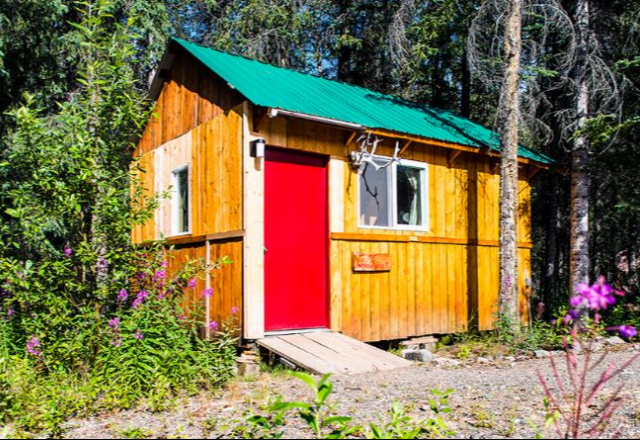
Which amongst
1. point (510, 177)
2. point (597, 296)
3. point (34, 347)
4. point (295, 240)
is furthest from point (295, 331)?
point (597, 296)

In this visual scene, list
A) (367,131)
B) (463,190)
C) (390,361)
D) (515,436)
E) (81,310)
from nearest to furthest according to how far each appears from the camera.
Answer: (515,436)
(81,310)
(390,361)
(367,131)
(463,190)

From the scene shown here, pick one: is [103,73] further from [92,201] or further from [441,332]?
[441,332]

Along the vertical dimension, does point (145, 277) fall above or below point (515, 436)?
above

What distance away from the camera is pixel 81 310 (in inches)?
235

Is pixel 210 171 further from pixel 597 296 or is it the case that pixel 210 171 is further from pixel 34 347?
pixel 597 296

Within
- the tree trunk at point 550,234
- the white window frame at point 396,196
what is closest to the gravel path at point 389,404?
the white window frame at point 396,196

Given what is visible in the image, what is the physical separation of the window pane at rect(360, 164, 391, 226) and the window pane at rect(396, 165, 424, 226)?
30cm

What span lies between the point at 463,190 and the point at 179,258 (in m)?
4.86

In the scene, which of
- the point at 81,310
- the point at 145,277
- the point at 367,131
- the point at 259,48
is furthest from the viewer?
the point at 259,48

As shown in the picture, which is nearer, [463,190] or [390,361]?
[390,361]

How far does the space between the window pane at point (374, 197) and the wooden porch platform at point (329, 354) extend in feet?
6.32

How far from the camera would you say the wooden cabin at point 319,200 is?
8125 mm

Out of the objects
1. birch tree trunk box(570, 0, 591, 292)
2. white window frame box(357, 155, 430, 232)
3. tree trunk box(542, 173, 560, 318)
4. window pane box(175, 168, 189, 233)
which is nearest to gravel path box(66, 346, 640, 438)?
white window frame box(357, 155, 430, 232)

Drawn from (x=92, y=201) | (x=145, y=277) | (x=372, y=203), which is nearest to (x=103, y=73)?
(x=92, y=201)
